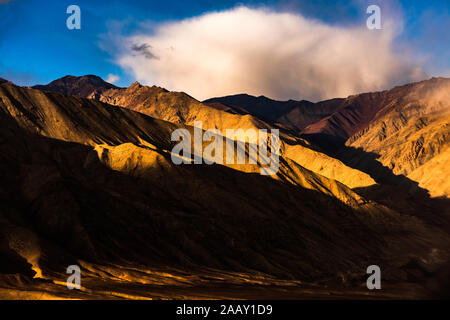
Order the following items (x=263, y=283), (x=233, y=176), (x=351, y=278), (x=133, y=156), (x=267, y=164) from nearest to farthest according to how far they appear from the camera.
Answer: (x=263, y=283) < (x=351, y=278) < (x=133, y=156) < (x=233, y=176) < (x=267, y=164)

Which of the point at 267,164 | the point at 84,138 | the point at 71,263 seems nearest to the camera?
the point at 71,263

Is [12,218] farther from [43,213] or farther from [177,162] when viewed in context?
[177,162]

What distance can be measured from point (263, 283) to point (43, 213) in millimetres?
27731

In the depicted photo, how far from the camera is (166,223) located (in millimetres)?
63469

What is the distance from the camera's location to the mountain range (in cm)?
4584

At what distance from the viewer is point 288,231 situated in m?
76.6

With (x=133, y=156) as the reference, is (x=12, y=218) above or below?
below

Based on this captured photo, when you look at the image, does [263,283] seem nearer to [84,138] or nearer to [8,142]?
[8,142]

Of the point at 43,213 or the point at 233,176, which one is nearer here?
the point at 43,213

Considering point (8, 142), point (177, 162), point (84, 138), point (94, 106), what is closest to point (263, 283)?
point (177, 162)

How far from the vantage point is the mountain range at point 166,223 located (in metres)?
45.8
